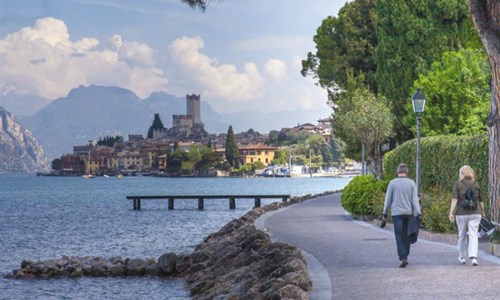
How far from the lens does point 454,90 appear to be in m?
42.1

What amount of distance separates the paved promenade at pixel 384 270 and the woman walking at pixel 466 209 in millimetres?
400

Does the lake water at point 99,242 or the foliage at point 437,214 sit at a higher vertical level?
the foliage at point 437,214

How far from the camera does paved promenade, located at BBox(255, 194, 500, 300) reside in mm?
13023

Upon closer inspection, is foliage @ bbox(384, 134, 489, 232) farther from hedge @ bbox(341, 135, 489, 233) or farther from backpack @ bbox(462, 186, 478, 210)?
backpack @ bbox(462, 186, 478, 210)

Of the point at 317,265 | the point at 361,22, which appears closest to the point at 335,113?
the point at 361,22

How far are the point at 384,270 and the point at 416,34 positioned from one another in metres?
32.0

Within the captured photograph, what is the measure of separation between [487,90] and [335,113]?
17963 millimetres

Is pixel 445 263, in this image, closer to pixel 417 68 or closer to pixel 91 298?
pixel 91 298

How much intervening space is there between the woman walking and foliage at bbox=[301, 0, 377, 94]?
127 feet

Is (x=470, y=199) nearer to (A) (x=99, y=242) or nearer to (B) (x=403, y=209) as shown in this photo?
(B) (x=403, y=209)

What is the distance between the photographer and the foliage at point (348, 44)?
57.3 m

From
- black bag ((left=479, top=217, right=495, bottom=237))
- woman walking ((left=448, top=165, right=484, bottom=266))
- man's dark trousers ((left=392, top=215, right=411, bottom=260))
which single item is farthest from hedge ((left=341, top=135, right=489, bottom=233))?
man's dark trousers ((left=392, top=215, right=411, bottom=260))

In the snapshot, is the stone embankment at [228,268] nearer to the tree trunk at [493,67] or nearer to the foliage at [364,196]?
the foliage at [364,196]

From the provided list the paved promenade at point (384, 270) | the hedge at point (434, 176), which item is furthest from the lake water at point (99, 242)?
the hedge at point (434, 176)
